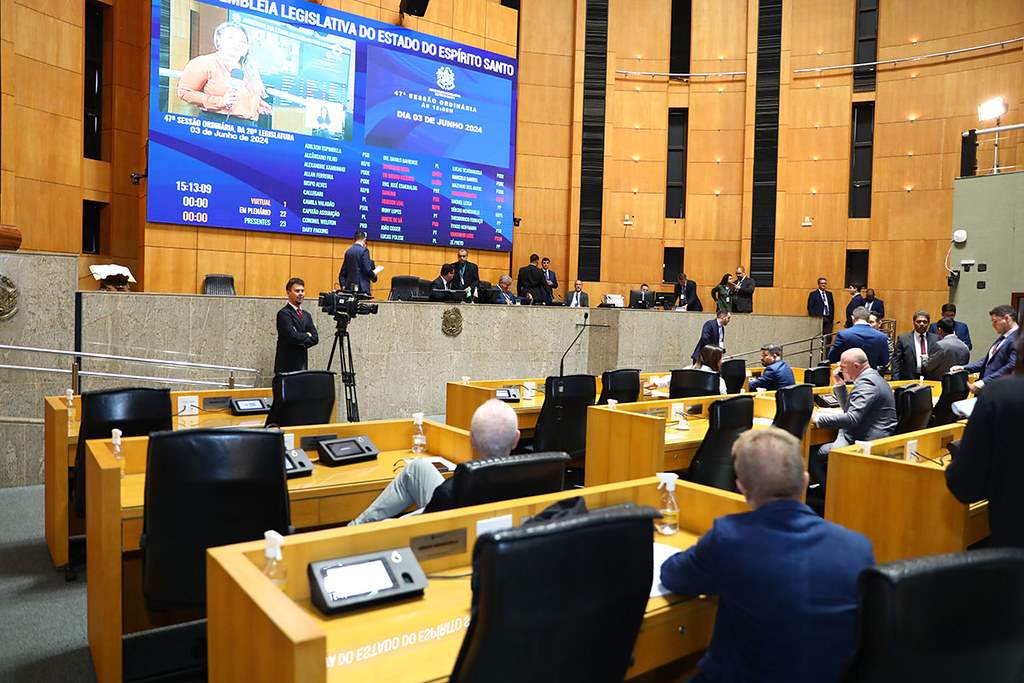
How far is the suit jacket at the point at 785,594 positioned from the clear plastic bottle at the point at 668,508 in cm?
79

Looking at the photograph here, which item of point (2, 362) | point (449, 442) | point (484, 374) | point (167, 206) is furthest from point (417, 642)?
point (167, 206)

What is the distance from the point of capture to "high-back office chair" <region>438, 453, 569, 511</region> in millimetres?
2268

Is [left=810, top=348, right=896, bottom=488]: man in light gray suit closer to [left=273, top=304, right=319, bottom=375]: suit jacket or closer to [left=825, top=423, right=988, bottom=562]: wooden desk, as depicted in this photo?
[left=825, top=423, right=988, bottom=562]: wooden desk

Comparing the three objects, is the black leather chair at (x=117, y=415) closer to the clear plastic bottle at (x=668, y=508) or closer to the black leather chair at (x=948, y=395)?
the clear plastic bottle at (x=668, y=508)

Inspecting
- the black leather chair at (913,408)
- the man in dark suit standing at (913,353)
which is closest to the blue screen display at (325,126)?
the man in dark suit standing at (913,353)

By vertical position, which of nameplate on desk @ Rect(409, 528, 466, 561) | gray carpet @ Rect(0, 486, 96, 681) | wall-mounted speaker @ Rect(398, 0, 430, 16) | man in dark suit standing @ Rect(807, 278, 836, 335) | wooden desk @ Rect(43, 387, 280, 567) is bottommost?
gray carpet @ Rect(0, 486, 96, 681)

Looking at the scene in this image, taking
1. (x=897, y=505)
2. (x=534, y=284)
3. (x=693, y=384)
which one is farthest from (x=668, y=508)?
(x=534, y=284)

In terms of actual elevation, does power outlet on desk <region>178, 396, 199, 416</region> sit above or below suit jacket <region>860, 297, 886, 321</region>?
below

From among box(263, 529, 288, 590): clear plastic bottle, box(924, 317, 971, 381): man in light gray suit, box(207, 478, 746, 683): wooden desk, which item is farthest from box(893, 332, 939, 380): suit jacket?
box(263, 529, 288, 590): clear plastic bottle

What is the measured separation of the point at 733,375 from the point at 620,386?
67.5 inches

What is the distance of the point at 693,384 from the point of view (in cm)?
628

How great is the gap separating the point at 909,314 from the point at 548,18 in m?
8.74

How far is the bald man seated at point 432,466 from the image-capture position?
2582 millimetres

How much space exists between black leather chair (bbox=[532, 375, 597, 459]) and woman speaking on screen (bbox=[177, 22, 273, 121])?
6891mm
